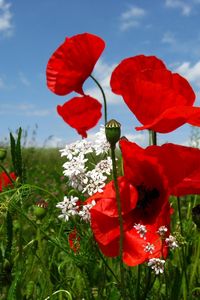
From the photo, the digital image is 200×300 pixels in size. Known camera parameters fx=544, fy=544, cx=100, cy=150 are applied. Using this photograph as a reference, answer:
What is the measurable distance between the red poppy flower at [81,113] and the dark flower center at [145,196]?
26 cm

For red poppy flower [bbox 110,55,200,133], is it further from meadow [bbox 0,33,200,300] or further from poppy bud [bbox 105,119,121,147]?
poppy bud [bbox 105,119,121,147]

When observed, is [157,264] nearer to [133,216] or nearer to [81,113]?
[133,216]

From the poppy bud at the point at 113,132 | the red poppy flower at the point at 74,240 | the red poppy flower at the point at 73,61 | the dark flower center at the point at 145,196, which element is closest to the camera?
the poppy bud at the point at 113,132

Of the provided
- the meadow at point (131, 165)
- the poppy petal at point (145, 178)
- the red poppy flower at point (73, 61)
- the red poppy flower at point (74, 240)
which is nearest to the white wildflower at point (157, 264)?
the meadow at point (131, 165)

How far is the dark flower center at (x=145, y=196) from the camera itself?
1249 millimetres

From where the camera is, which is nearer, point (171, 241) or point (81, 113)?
point (171, 241)

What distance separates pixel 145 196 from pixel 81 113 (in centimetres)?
29

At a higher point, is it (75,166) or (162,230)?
(75,166)

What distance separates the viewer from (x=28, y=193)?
1.38 metres

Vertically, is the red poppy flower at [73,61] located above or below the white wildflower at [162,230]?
above

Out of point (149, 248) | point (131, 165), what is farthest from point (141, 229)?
point (131, 165)

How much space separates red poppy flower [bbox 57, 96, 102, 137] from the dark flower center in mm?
261

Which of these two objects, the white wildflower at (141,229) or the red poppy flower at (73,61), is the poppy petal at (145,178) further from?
the red poppy flower at (73,61)

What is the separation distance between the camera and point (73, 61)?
138 centimetres
